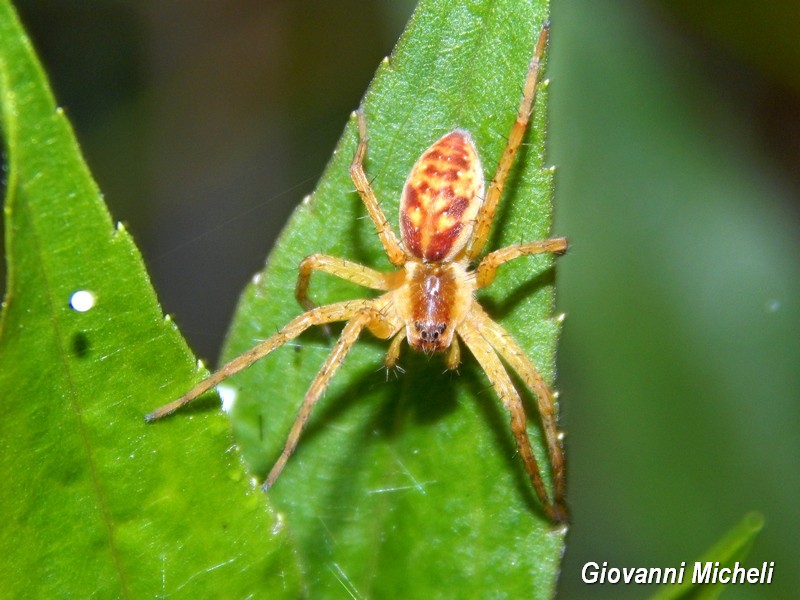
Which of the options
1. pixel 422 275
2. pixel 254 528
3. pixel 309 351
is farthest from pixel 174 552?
pixel 422 275

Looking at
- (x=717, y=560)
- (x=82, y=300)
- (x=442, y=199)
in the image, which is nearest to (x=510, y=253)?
(x=442, y=199)

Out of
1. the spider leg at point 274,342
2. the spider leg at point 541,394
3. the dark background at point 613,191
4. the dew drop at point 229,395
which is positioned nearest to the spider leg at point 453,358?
the spider leg at point 541,394

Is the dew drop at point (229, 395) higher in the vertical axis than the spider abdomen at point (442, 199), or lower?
lower

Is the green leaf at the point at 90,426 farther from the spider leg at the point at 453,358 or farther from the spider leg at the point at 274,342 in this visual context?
the spider leg at the point at 453,358

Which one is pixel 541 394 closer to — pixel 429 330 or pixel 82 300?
pixel 429 330

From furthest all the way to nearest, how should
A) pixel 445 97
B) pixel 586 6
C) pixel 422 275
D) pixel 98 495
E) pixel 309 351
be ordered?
pixel 586 6 < pixel 422 275 < pixel 309 351 < pixel 445 97 < pixel 98 495

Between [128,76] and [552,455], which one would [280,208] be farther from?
[552,455]

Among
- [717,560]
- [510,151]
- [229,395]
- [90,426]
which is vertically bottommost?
[229,395]
